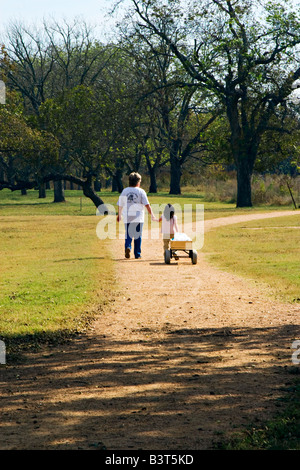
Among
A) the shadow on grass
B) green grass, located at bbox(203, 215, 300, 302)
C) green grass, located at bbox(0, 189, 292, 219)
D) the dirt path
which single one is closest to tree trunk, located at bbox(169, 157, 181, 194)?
green grass, located at bbox(0, 189, 292, 219)

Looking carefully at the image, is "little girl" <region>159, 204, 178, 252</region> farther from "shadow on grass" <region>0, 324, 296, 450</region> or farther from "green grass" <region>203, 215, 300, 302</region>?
"shadow on grass" <region>0, 324, 296, 450</region>

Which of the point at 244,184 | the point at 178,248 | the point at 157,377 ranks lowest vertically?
the point at 157,377

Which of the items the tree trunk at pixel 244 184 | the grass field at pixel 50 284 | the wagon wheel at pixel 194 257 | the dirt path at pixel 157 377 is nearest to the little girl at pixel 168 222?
the wagon wheel at pixel 194 257

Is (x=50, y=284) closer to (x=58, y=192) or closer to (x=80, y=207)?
(x=80, y=207)

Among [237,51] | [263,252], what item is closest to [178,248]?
[263,252]

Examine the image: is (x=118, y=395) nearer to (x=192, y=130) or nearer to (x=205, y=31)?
(x=205, y=31)

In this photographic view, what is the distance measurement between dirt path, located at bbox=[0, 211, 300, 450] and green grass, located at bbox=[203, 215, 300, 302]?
4.84ft

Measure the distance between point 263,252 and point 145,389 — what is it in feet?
36.2

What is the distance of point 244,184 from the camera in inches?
1571

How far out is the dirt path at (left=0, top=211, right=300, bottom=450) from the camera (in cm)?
463

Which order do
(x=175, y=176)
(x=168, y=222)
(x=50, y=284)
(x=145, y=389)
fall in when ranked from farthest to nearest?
(x=175, y=176) → (x=168, y=222) → (x=50, y=284) → (x=145, y=389)

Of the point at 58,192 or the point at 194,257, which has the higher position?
the point at 58,192

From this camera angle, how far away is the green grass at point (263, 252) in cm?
1161

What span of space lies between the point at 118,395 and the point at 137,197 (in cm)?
843
